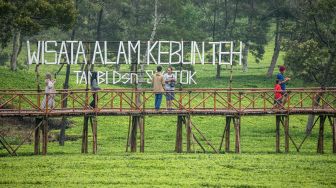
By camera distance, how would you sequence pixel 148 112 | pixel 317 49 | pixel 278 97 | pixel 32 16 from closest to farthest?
pixel 148 112 → pixel 278 97 → pixel 32 16 → pixel 317 49

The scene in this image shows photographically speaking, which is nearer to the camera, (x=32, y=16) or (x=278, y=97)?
(x=278, y=97)

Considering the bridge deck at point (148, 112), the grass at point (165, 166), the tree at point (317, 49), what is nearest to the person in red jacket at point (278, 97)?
the bridge deck at point (148, 112)

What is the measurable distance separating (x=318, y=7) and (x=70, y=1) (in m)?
15.2

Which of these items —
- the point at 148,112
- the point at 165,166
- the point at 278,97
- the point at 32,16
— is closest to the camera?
the point at 165,166

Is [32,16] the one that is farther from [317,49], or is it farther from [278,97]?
[278,97]

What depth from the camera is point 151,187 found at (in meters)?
38.8

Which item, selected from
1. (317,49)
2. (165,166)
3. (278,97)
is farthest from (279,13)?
(165,166)

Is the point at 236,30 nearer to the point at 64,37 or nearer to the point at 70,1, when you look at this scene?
the point at 64,37

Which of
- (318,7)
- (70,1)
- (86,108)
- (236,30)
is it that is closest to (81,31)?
(236,30)

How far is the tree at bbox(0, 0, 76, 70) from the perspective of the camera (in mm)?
59031

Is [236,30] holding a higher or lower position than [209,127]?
higher

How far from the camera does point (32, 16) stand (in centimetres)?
6122

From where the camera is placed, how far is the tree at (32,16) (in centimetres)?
5903

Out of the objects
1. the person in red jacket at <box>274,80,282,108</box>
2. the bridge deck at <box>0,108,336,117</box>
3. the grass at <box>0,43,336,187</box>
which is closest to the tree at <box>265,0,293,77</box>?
the grass at <box>0,43,336,187</box>
